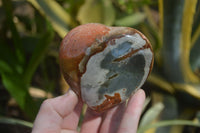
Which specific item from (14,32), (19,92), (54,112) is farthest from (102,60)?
(14,32)

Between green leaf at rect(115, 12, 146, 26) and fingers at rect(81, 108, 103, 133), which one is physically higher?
green leaf at rect(115, 12, 146, 26)

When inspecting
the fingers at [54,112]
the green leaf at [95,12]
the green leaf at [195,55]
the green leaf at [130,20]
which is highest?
the green leaf at [95,12]

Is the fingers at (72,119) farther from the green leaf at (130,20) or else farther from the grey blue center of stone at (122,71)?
the green leaf at (130,20)

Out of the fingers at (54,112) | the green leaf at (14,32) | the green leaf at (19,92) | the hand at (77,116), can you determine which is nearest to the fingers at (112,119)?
the hand at (77,116)

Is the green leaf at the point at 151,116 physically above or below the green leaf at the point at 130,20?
below

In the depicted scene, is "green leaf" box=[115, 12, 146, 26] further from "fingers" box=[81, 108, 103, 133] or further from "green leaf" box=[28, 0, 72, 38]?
"fingers" box=[81, 108, 103, 133]

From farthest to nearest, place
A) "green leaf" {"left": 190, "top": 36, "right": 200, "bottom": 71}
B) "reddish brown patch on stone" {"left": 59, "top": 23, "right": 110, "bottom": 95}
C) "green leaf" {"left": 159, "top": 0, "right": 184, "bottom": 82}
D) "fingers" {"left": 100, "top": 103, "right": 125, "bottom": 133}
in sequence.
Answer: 1. "green leaf" {"left": 190, "top": 36, "right": 200, "bottom": 71}
2. "green leaf" {"left": 159, "top": 0, "right": 184, "bottom": 82}
3. "fingers" {"left": 100, "top": 103, "right": 125, "bottom": 133}
4. "reddish brown patch on stone" {"left": 59, "top": 23, "right": 110, "bottom": 95}

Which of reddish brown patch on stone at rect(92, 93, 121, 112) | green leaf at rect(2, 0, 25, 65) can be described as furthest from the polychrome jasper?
Answer: green leaf at rect(2, 0, 25, 65)

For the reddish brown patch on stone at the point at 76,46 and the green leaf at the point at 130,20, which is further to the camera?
the green leaf at the point at 130,20

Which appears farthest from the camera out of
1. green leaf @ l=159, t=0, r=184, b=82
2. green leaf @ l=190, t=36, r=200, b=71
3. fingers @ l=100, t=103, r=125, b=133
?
green leaf @ l=190, t=36, r=200, b=71
